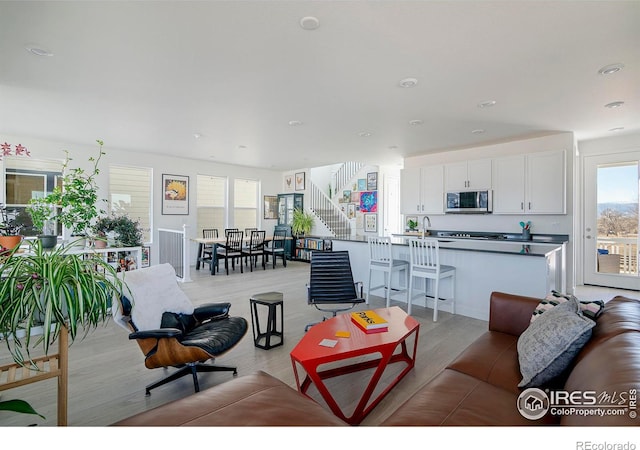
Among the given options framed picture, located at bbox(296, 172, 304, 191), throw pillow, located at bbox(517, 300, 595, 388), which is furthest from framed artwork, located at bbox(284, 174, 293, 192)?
throw pillow, located at bbox(517, 300, 595, 388)

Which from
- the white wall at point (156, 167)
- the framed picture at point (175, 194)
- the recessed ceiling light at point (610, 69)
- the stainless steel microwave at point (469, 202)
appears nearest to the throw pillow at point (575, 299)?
the recessed ceiling light at point (610, 69)

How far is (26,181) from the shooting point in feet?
19.5

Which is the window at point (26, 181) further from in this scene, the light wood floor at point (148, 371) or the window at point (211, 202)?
the light wood floor at point (148, 371)

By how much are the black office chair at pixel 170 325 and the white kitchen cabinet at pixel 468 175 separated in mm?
5223

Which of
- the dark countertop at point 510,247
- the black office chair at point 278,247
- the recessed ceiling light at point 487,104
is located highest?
the recessed ceiling light at point 487,104

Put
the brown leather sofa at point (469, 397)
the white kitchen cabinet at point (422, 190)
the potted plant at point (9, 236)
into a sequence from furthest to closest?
1. the white kitchen cabinet at point (422, 190)
2. the potted plant at point (9, 236)
3. the brown leather sofa at point (469, 397)

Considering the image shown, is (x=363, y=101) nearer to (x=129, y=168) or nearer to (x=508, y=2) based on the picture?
(x=508, y=2)

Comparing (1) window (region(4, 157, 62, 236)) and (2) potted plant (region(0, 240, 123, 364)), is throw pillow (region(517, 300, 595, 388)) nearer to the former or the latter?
(2) potted plant (region(0, 240, 123, 364))

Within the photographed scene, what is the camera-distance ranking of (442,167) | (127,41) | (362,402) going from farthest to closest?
(442,167)
(127,41)
(362,402)

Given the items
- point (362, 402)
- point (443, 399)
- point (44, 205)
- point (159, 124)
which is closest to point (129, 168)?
point (159, 124)

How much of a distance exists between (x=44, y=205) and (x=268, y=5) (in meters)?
3.24

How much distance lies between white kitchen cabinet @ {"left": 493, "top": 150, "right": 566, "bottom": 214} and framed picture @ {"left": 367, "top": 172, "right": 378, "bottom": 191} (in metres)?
3.51

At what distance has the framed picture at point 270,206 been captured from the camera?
970 cm

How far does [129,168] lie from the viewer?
708cm
